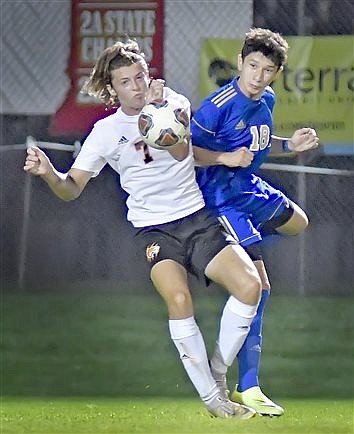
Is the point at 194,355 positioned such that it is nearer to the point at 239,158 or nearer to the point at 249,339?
the point at 249,339

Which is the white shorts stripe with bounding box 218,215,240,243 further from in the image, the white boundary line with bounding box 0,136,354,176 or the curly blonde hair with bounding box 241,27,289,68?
the white boundary line with bounding box 0,136,354,176

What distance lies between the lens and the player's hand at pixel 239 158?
3809 mm

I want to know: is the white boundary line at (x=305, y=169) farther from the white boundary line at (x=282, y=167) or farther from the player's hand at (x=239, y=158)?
the player's hand at (x=239, y=158)

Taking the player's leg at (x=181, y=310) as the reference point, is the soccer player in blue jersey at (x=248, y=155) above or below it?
above

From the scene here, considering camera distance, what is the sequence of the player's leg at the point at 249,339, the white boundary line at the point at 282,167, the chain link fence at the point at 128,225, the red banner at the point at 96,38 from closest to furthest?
1. the player's leg at the point at 249,339
2. the red banner at the point at 96,38
3. the chain link fence at the point at 128,225
4. the white boundary line at the point at 282,167

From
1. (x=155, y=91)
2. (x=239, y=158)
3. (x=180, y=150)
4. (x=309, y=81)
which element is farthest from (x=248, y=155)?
(x=309, y=81)

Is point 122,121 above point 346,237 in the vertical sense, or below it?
above

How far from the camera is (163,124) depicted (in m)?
3.75

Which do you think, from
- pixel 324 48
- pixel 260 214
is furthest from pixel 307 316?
pixel 260 214

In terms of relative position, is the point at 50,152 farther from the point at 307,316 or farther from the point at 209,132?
the point at 209,132

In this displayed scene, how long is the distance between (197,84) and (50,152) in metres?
0.75

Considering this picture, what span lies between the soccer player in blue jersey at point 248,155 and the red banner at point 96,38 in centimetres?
209

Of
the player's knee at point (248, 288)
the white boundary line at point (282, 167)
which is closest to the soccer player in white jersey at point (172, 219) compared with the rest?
the player's knee at point (248, 288)

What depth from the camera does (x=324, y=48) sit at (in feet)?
20.3
